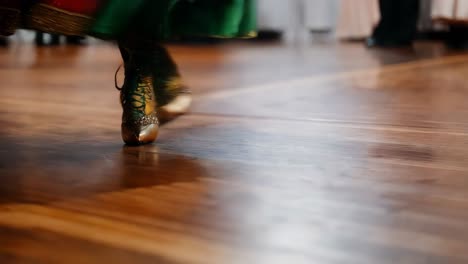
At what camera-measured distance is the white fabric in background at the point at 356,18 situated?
168 inches

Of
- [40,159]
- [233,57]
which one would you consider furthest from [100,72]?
[40,159]

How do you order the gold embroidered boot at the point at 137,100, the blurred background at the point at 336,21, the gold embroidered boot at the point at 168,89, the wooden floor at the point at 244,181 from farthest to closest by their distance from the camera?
the blurred background at the point at 336,21 → the gold embroidered boot at the point at 168,89 → the gold embroidered boot at the point at 137,100 → the wooden floor at the point at 244,181

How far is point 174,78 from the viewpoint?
1.15 metres

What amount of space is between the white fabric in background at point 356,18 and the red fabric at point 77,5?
11.5 feet

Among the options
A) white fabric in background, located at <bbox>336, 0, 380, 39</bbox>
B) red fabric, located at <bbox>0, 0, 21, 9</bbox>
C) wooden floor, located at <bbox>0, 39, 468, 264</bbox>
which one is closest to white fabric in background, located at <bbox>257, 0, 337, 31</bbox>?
white fabric in background, located at <bbox>336, 0, 380, 39</bbox>

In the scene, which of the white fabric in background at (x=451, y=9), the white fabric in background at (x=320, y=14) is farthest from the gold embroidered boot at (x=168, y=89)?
the white fabric in background at (x=320, y=14)

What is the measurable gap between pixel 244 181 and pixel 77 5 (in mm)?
298

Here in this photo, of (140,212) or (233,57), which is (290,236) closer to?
(140,212)

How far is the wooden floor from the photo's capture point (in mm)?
539

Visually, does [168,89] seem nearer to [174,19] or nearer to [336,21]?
[174,19]

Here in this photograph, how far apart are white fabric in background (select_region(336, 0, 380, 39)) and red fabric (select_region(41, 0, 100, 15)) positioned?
3.51 m

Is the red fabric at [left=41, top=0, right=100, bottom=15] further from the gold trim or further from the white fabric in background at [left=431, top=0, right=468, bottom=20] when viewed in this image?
the white fabric in background at [left=431, top=0, right=468, bottom=20]

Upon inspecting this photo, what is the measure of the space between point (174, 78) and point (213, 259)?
2.17 ft

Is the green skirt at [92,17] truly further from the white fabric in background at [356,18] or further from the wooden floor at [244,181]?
the white fabric in background at [356,18]
